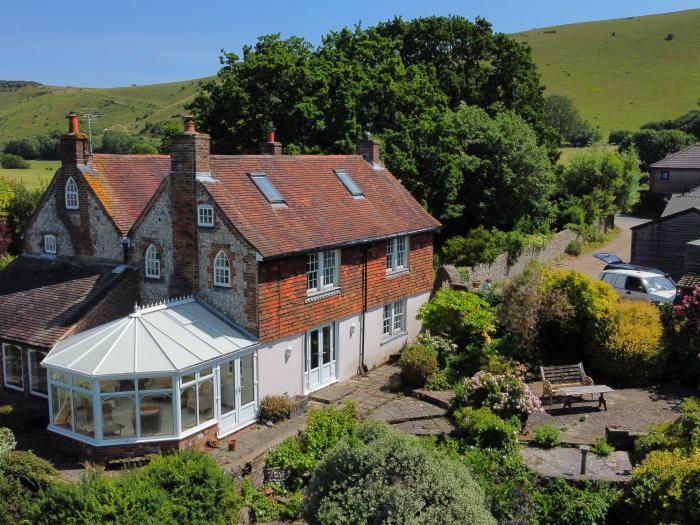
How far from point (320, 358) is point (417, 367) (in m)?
3.20

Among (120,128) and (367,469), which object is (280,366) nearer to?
(367,469)

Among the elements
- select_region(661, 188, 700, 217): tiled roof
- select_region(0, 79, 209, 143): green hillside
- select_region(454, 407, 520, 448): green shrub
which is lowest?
select_region(454, 407, 520, 448): green shrub

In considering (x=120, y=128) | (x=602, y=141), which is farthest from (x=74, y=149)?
(x=120, y=128)

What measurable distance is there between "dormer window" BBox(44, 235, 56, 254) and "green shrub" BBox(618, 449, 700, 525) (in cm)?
1952

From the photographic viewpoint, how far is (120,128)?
12112cm

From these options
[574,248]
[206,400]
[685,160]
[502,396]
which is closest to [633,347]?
[502,396]

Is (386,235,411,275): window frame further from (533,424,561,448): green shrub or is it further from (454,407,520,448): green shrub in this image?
A: (533,424,561,448): green shrub

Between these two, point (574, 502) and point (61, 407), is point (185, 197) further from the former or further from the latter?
point (574, 502)

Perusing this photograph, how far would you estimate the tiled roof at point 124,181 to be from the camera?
72.7 ft

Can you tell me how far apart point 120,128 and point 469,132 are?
98564mm

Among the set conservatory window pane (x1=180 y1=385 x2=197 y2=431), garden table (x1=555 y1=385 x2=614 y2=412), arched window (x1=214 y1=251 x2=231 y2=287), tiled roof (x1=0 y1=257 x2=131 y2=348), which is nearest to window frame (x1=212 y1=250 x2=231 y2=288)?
arched window (x1=214 y1=251 x2=231 y2=287)

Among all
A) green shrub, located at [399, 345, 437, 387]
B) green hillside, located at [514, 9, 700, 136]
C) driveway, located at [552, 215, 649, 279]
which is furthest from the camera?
green hillside, located at [514, 9, 700, 136]

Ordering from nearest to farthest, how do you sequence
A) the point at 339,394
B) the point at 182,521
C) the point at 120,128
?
the point at 182,521, the point at 339,394, the point at 120,128

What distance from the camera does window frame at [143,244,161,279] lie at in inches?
817
